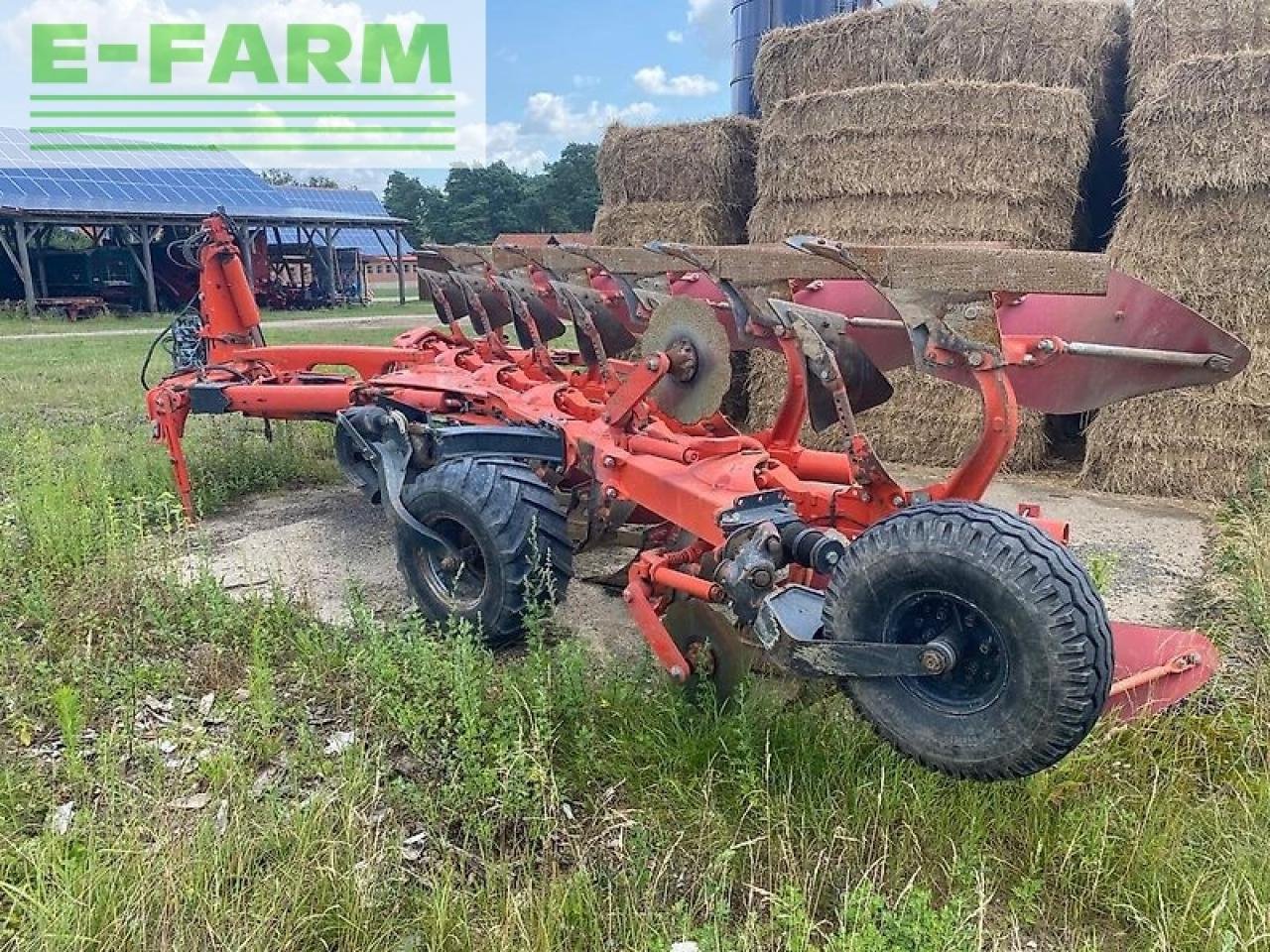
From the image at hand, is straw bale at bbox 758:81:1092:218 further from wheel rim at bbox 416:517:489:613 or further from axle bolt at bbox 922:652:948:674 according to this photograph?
axle bolt at bbox 922:652:948:674

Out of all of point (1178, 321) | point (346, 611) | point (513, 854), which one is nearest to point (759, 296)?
point (1178, 321)

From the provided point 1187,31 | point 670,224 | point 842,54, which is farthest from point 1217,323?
point 670,224

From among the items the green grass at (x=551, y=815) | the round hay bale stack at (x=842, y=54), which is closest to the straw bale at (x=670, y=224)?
the round hay bale stack at (x=842, y=54)

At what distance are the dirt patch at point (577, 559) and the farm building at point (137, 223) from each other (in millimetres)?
20314

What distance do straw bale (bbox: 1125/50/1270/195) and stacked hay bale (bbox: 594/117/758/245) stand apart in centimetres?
296

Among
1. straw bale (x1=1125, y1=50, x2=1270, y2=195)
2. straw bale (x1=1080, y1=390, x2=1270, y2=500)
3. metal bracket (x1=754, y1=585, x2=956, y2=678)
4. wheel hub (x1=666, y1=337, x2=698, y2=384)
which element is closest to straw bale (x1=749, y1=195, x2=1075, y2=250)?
straw bale (x1=1125, y1=50, x2=1270, y2=195)

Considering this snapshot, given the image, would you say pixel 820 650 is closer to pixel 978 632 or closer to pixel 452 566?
pixel 978 632

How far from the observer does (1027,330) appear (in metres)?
2.87

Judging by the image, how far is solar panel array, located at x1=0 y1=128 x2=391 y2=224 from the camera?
2420cm

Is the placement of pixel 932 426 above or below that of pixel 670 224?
below

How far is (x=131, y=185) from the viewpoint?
1029 inches

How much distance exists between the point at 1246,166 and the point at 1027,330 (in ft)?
12.0

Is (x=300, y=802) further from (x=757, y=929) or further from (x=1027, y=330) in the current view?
(x=1027, y=330)

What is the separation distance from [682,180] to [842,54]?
153 cm
